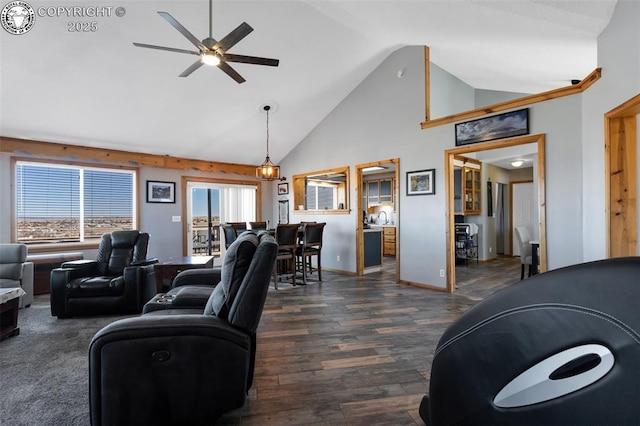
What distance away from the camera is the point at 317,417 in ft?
5.70

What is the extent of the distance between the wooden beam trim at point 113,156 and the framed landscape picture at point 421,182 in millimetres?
3921

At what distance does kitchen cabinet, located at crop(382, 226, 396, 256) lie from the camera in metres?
8.57

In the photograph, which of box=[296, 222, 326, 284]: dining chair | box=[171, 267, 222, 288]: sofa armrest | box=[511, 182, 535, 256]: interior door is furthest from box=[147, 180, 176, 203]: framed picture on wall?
box=[511, 182, 535, 256]: interior door

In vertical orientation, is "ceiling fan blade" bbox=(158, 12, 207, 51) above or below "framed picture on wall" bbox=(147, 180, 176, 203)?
above

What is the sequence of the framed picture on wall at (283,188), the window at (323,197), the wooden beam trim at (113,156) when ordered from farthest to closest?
the window at (323,197) → the framed picture on wall at (283,188) → the wooden beam trim at (113,156)

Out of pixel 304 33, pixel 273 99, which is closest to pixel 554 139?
pixel 304 33

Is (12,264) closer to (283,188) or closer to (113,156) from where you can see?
(113,156)

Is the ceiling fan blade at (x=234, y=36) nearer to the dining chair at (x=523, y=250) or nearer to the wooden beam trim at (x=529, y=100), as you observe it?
the wooden beam trim at (x=529, y=100)

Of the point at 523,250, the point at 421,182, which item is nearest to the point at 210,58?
the point at 421,182

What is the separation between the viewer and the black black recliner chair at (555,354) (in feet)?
1.87

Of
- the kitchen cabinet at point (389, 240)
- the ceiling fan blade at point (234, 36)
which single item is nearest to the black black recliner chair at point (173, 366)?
the ceiling fan blade at point (234, 36)

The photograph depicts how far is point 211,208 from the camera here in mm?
7207

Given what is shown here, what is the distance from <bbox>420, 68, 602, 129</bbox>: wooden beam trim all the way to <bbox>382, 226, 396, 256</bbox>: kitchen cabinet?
422 cm

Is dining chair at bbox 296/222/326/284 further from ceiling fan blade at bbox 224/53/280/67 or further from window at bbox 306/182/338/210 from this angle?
window at bbox 306/182/338/210
